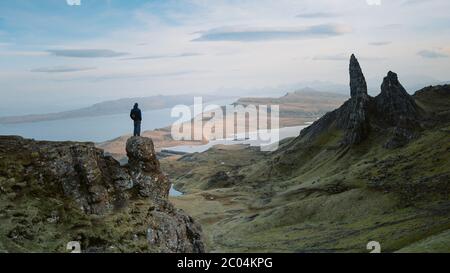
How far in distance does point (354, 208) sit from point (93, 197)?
85.3 metres

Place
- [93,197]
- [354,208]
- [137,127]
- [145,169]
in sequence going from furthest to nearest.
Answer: [354,208]
[137,127]
[145,169]
[93,197]

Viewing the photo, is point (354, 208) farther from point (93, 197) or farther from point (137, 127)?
point (93, 197)

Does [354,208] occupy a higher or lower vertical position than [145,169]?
lower

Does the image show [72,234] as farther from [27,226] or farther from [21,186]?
[21,186]

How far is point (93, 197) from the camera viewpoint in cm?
4556

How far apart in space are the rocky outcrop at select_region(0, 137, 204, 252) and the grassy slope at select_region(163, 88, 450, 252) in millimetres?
29857

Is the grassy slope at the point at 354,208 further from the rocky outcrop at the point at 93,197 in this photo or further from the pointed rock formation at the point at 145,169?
the pointed rock formation at the point at 145,169

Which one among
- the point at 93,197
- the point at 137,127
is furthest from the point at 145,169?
the point at 93,197

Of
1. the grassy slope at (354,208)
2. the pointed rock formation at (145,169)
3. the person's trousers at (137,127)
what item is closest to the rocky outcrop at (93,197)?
the pointed rock formation at (145,169)

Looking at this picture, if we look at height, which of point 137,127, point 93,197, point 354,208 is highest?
point 137,127

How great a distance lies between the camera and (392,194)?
11419cm

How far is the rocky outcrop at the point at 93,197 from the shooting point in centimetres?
4116
